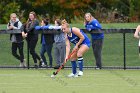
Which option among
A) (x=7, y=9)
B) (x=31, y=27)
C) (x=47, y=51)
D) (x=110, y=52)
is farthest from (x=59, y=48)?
(x=7, y=9)

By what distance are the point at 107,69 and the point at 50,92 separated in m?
7.42

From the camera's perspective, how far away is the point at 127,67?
21.7 metres

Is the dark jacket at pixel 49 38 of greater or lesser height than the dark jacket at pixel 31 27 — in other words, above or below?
below

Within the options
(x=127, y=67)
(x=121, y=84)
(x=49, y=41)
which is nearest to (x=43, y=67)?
(x=49, y=41)

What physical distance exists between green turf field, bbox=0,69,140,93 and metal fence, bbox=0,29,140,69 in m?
1.24

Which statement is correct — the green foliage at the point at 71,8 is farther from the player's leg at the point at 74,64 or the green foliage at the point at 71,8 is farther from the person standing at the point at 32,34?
the player's leg at the point at 74,64

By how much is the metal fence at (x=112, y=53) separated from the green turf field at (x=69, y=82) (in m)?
1.24

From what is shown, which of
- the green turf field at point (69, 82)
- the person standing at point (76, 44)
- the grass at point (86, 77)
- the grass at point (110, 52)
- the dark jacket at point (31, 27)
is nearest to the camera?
the green turf field at point (69, 82)

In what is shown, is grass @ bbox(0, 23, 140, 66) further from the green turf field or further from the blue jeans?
the green turf field

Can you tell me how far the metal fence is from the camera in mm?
21672

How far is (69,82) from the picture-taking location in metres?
16.6

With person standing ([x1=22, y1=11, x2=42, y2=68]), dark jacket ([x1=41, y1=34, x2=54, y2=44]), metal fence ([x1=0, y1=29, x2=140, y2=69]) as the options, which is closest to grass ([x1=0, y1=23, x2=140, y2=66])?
metal fence ([x1=0, y1=29, x2=140, y2=69])

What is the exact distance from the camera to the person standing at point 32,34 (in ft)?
70.0

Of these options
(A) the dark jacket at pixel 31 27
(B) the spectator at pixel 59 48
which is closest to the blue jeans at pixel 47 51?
(B) the spectator at pixel 59 48
